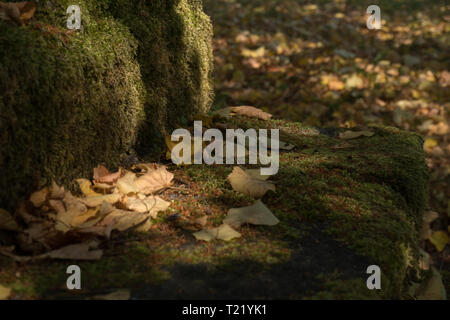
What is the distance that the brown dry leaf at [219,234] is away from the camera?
1857mm

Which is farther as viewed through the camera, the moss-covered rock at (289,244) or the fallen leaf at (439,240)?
the fallen leaf at (439,240)

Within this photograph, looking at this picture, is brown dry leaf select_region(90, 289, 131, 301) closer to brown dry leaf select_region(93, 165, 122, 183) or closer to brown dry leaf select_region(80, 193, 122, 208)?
brown dry leaf select_region(80, 193, 122, 208)

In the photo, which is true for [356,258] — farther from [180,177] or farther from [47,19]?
[47,19]

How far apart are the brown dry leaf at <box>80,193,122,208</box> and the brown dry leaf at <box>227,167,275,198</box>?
1.65 feet

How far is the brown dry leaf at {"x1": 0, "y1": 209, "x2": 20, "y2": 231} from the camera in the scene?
168 centimetres

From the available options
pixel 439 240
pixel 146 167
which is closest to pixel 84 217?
pixel 146 167

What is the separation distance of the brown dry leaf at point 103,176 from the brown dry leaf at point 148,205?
0.41 feet

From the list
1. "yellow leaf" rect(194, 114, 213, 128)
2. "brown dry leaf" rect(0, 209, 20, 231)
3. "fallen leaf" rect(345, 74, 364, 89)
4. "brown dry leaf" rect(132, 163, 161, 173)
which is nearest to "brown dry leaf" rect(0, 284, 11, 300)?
"brown dry leaf" rect(0, 209, 20, 231)

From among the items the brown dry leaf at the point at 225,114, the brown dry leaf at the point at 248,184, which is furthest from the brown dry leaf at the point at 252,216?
the brown dry leaf at the point at 225,114

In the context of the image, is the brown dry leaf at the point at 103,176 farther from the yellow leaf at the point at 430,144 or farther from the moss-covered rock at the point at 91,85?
the yellow leaf at the point at 430,144

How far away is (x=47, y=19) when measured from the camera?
2053mm

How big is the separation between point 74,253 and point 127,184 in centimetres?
50

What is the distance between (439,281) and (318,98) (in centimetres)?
322

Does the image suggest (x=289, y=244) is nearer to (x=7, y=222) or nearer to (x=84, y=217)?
(x=84, y=217)
